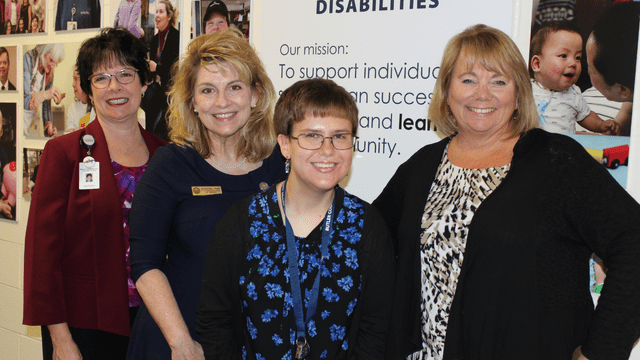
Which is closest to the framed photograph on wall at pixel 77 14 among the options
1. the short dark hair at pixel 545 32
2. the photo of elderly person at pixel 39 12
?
the photo of elderly person at pixel 39 12

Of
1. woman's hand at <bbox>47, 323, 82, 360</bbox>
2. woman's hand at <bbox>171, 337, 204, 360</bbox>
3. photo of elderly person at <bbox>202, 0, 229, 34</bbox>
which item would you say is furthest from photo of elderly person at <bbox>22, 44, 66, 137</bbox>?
woman's hand at <bbox>171, 337, 204, 360</bbox>

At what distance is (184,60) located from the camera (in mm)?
1903

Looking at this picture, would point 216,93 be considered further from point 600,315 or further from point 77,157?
point 600,315

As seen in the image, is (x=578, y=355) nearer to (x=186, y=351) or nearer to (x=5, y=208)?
(x=186, y=351)

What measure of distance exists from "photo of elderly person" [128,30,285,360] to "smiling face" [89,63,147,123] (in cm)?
48

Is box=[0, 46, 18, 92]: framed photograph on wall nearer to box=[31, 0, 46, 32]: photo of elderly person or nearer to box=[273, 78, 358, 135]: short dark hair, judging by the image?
box=[31, 0, 46, 32]: photo of elderly person

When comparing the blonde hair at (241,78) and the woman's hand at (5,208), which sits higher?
the blonde hair at (241,78)

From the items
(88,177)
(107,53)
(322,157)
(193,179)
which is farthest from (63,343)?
(322,157)

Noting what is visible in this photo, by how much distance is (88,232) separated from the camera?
2.18m

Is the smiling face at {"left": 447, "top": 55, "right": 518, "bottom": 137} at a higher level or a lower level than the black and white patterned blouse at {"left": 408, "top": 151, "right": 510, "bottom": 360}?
higher

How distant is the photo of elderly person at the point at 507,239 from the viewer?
143 cm

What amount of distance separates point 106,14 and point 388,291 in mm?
3058

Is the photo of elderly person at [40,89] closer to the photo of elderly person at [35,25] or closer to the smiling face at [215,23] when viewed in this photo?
the photo of elderly person at [35,25]

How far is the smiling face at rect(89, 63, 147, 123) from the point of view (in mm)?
2273
